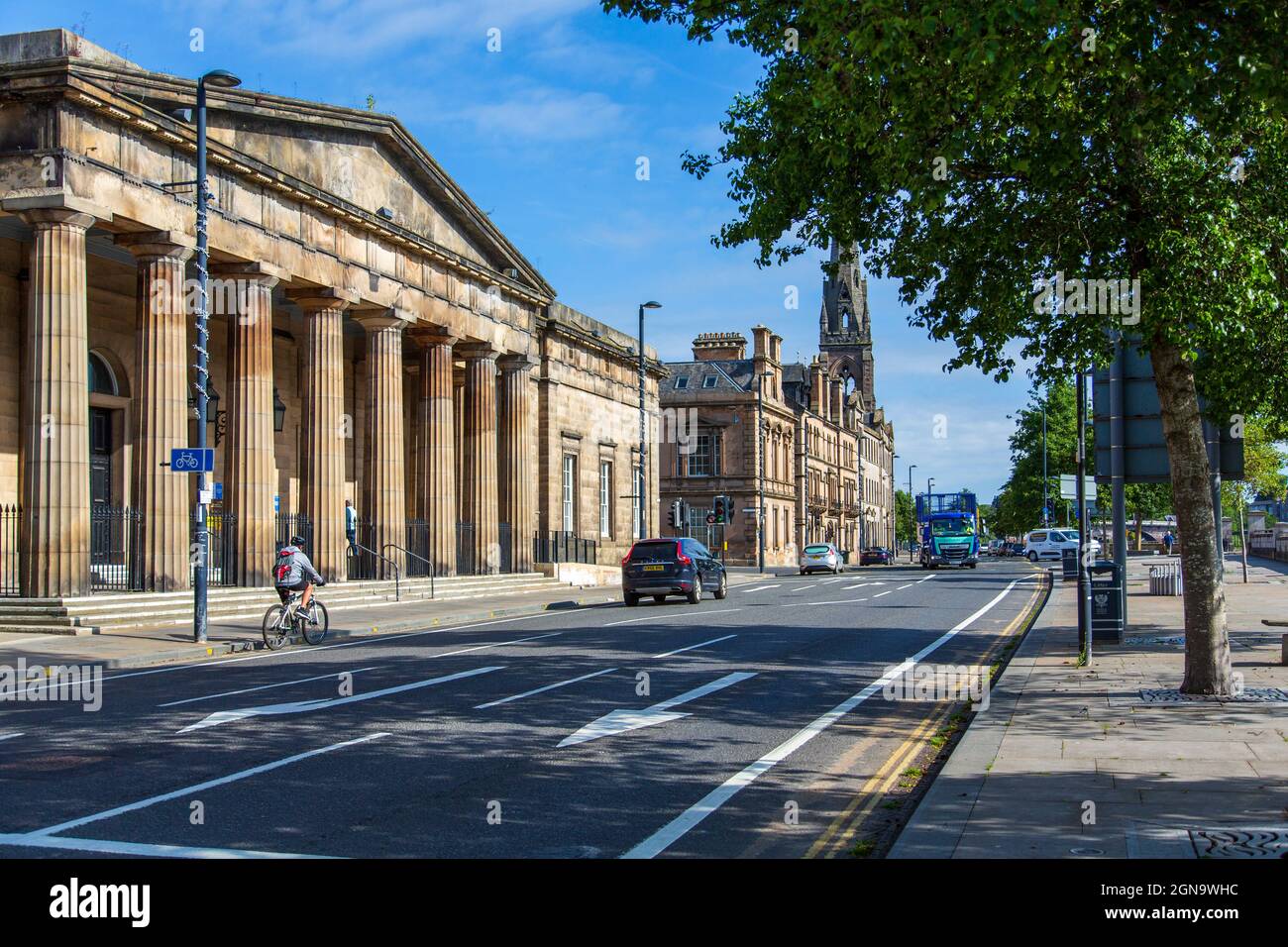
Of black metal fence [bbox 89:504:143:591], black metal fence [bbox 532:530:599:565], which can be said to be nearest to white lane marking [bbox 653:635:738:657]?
black metal fence [bbox 89:504:143:591]

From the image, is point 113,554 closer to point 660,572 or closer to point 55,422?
point 55,422

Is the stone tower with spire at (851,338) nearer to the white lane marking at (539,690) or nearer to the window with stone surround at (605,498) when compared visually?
the window with stone surround at (605,498)

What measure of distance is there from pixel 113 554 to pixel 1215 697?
20505mm

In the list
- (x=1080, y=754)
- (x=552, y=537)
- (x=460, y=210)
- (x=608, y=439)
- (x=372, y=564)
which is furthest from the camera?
(x=608, y=439)

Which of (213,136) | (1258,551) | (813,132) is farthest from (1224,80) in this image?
(1258,551)

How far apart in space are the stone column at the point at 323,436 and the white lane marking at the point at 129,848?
2227 cm

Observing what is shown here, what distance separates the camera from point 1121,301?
1143cm

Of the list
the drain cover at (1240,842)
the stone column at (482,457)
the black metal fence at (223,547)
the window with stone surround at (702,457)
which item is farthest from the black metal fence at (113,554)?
the window with stone surround at (702,457)

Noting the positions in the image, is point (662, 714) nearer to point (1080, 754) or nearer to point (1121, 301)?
point (1080, 754)

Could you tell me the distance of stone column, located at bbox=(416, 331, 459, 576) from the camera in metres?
33.4

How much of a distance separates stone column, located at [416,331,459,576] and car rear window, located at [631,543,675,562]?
667 centimetres

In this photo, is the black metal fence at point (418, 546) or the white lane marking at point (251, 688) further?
the black metal fence at point (418, 546)

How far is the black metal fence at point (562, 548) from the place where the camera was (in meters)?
41.4

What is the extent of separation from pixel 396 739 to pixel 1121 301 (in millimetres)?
7767
